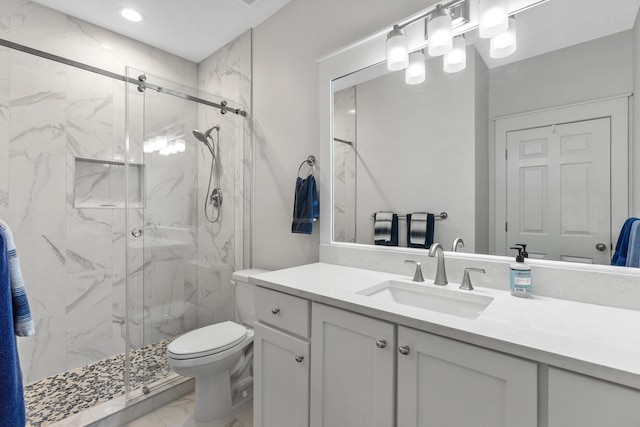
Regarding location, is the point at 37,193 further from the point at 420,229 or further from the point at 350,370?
the point at 420,229

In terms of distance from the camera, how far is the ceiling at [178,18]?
6.77 feet

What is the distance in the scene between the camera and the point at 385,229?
1.57 meters

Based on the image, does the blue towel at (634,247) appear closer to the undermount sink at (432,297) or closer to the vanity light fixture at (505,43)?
the undermount sink at (432,297)

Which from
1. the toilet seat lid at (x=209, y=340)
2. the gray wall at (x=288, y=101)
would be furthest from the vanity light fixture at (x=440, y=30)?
the toilet seat lid at (x=209, y=340)

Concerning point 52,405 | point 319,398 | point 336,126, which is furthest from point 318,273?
point 52,405

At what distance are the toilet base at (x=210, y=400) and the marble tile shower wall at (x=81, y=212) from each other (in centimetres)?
53

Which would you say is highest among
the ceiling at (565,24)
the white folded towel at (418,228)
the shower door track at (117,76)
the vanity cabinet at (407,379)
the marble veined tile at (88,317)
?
the shower door track at (117,76)

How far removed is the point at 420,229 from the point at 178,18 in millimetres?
2301

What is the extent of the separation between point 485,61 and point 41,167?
274 cm

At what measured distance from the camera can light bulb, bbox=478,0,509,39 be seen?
1.16 meters

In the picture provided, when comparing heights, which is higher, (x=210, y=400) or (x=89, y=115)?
(x=89, y=115)

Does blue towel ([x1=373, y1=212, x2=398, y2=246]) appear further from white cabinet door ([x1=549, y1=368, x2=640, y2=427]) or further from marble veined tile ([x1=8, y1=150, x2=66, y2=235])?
marble veined tile ([x1=8, y1=150, x2=66, y2=235])

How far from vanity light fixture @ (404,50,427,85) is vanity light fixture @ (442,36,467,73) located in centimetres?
11

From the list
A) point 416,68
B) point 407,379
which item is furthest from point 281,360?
point 416,68
